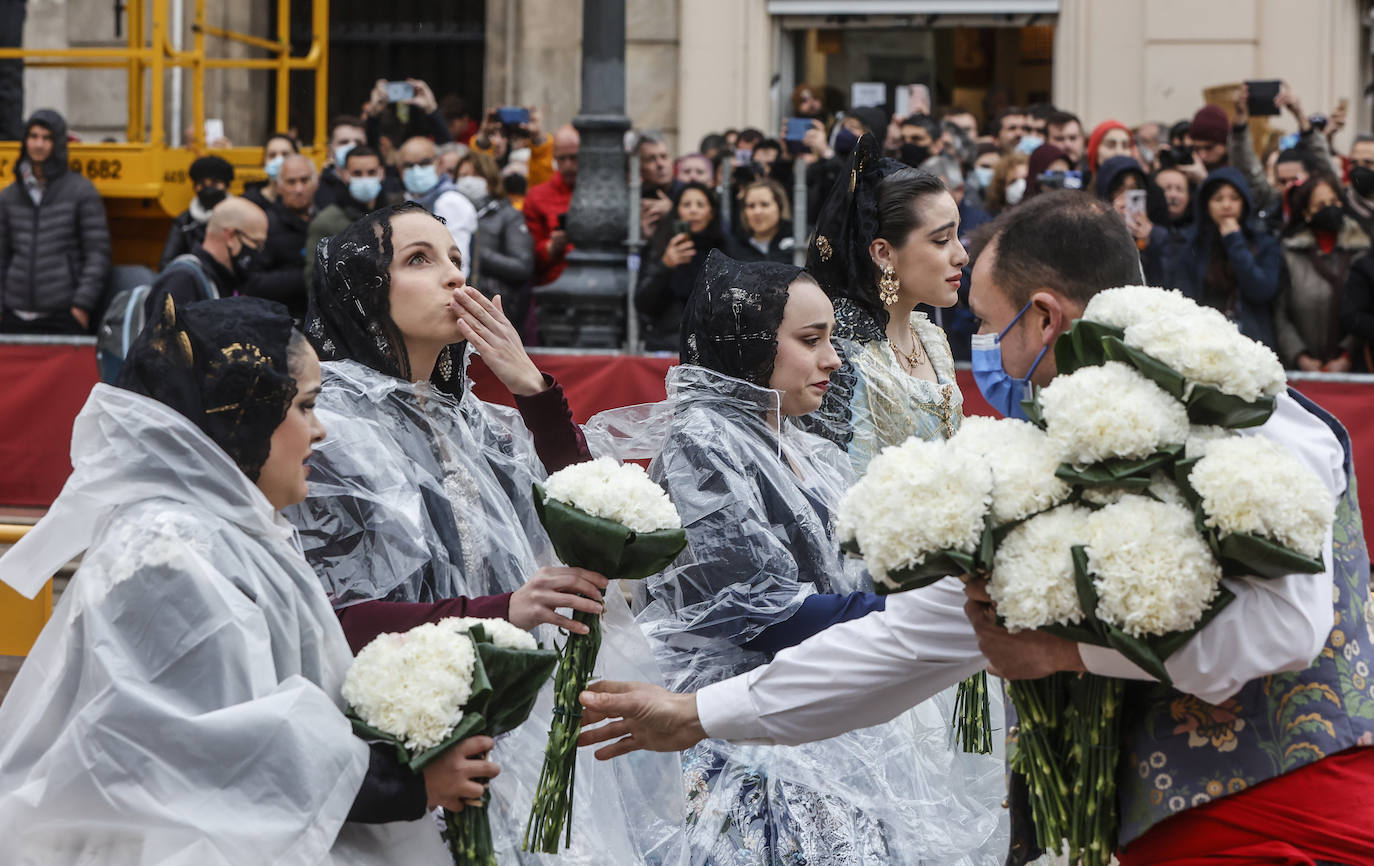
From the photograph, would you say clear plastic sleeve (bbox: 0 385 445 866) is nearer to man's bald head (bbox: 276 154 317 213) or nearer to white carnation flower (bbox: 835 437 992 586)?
white carnation flower (bbox: 835 437 992 586)

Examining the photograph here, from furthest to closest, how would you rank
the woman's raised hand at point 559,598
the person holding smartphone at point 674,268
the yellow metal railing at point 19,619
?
the person holding smartphone at point 674,268, the yellow metal railing at point 19,619, the woman's raised hand at point 559,598

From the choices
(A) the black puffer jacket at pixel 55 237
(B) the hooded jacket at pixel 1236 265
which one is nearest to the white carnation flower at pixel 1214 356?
(B) the hooded jacket at pixel 1236 265

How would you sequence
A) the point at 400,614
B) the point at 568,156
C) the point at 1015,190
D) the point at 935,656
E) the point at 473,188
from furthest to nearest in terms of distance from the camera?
the point at 568,156, the point at 473,188, the point at 1015,190, the point at 400,614, the point at 935,656

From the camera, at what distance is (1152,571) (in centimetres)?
233

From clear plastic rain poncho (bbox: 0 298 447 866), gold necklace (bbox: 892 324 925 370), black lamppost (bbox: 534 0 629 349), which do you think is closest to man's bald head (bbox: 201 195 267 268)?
black lamppost (bbox: 534 0 629 349)

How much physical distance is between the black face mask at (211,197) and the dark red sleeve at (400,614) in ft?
26.0

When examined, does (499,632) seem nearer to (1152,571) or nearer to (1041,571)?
(1041,571)

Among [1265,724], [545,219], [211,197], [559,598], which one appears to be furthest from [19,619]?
[545,219]

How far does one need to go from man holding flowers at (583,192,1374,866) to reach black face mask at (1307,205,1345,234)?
22.4 feet

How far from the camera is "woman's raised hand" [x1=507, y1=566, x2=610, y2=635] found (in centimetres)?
316

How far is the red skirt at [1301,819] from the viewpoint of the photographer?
8.09 feet

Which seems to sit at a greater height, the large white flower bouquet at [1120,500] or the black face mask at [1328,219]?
the black face mask at [1328,219]

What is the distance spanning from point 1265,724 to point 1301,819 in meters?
0.15

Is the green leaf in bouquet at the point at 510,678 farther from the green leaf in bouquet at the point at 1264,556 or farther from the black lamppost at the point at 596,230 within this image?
the black lamppost at the point at 596,230
